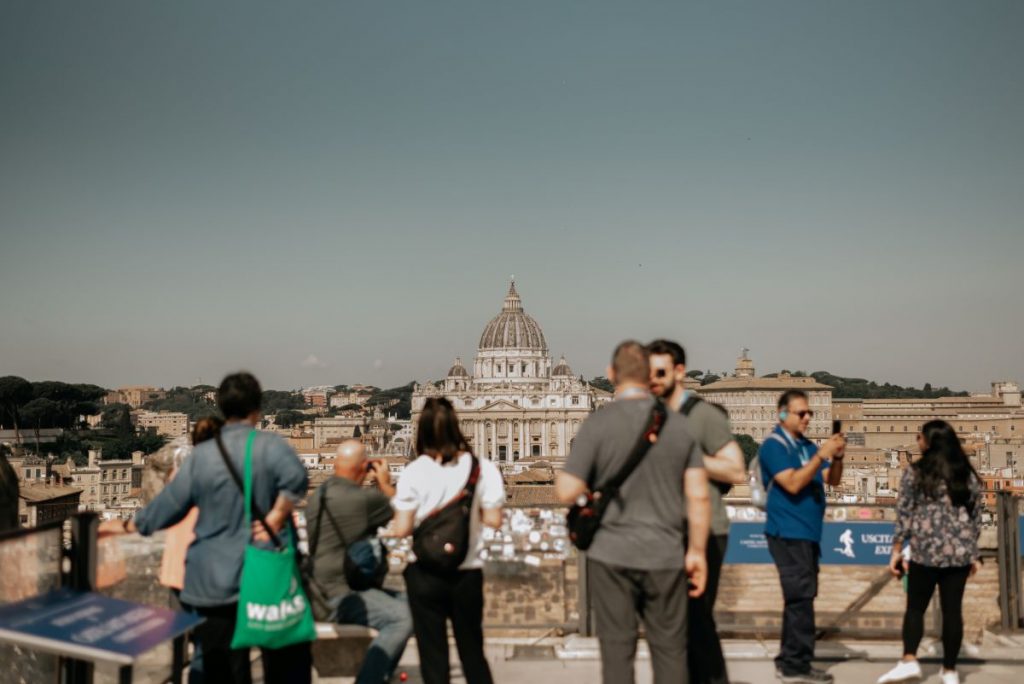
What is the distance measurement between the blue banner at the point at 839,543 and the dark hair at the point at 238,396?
113 inches

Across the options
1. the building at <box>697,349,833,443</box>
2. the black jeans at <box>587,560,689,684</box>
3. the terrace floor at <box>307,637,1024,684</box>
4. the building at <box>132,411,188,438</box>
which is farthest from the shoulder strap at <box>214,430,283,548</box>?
the building at <box>132,411,188,438</box>

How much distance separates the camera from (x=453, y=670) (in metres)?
5.12

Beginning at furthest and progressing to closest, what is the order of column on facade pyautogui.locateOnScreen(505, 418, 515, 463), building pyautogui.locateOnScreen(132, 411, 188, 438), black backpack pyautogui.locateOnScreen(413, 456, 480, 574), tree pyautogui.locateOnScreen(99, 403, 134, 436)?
1. building pyautogui.locateOnScreen(132, 411, 188, 438)
2. tree pyautogui.locateOnScreen(99, 403, 134, 436)
3. column on facade pyautogui.locateOnScreen(505, 418, 515, 463)
4. black backpack pyautogui.locateOnScreen(413, 456, 480, 574)

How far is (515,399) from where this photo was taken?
344ft

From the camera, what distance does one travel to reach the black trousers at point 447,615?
4.10 m

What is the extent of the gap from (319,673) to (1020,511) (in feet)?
12.2

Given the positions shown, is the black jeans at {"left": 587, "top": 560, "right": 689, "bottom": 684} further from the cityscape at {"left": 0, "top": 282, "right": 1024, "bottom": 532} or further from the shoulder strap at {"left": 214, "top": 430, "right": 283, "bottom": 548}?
the cityscape at {"left": 0, "top": 282, "right": 1024, "bottom": 532}

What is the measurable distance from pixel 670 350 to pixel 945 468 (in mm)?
1279

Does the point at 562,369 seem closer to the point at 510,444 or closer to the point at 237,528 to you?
the point at 510,444

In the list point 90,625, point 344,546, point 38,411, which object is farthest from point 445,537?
point 38,411

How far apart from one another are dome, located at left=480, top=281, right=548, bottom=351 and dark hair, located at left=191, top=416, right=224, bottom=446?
364ft

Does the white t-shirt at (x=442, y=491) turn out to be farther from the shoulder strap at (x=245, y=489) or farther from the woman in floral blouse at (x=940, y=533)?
the woman in floral blouse at (x=940, y=533)

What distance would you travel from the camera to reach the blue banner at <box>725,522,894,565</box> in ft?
18.9

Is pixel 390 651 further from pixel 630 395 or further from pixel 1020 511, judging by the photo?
pixel 1020 511
